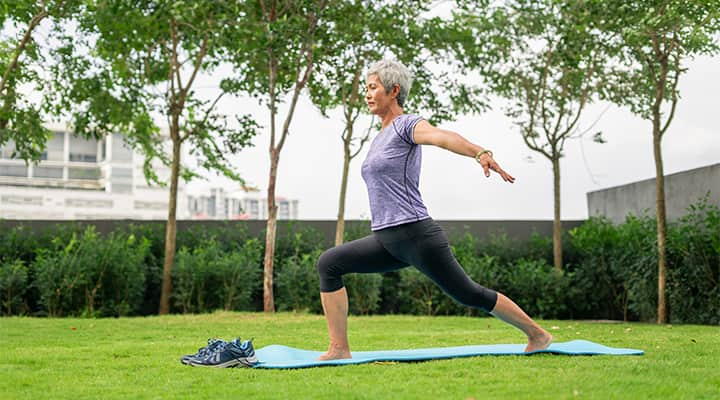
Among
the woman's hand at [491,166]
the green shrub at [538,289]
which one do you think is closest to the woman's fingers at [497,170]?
the woman's hand at [491,166]

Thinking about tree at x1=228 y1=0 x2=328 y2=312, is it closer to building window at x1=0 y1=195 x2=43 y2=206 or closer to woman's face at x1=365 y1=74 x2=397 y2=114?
woman's face at x1=365 y1=74 x2=397 y2=114

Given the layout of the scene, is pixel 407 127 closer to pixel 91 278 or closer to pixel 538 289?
pixel 91 278

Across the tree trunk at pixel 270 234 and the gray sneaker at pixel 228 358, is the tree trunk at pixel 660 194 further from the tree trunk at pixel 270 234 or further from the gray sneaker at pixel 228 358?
the gray sneaker at pixel 228 358

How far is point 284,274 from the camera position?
14.7m

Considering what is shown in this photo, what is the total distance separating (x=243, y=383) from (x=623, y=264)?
1067 cm

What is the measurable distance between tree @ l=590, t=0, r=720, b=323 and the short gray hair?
594 centimetres

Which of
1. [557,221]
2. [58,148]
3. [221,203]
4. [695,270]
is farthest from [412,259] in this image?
[221,203]

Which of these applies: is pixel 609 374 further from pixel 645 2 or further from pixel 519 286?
pixel 519 286

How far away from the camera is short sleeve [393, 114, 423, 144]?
5441 millimetres

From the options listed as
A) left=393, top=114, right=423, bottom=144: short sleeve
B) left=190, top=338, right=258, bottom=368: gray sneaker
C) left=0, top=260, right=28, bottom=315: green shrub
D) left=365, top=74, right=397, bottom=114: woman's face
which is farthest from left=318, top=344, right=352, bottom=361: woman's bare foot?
left=0, top=260, right=28, bottom=315: green shrub

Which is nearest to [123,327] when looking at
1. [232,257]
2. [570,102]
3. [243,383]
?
[232,257]

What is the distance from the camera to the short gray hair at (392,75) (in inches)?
226

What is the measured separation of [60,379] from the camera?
17.2ft

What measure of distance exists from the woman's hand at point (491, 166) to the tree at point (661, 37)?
6.71 meters
